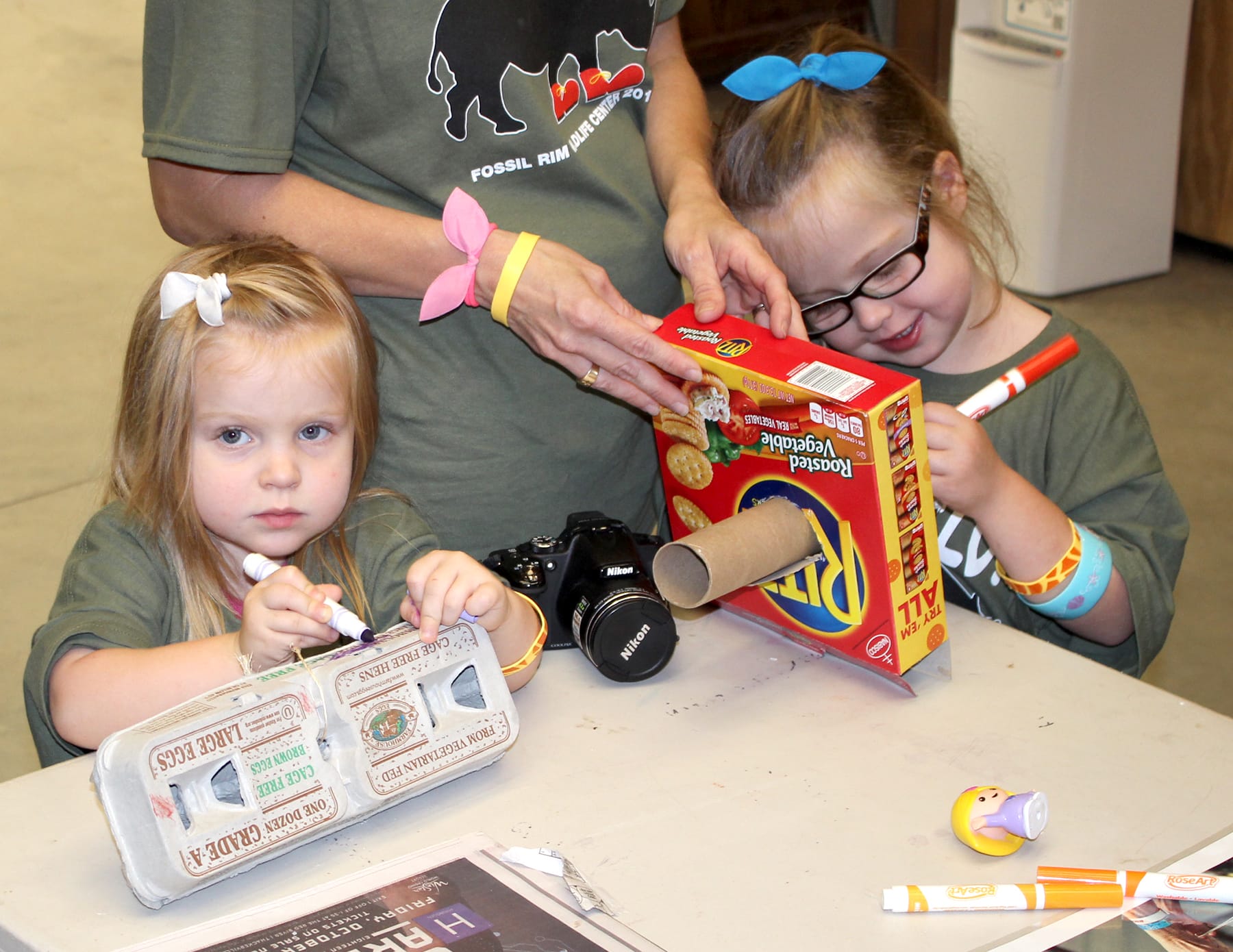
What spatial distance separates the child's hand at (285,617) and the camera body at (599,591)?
214 millimetres

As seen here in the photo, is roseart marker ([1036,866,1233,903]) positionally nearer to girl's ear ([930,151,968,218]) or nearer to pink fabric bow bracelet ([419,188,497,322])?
pink fabric bow bracelet ([419,188,497,322])

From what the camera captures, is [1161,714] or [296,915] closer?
[296,915]

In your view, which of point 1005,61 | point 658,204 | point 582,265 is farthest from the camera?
point 1005,61

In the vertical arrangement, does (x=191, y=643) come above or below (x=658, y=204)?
below

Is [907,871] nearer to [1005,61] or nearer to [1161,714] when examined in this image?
[1161,714]

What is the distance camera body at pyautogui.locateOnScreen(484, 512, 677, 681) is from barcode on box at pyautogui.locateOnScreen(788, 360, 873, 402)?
0.23 meters

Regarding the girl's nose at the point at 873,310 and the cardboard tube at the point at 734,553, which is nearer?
the cardboard tube at the point at 734,553

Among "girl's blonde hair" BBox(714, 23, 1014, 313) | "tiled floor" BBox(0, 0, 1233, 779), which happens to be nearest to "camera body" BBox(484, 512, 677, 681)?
"girl's blonde hair" BBox(714, 23, 1014, 313)

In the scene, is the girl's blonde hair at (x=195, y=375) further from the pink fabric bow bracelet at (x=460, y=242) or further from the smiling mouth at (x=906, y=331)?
the smiling mouth at (x=906, y=331)

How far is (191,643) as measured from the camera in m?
1.09

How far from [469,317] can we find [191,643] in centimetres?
40

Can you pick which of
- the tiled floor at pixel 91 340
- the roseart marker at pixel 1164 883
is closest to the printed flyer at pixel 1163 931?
the roseart marker at pixel 1164 883

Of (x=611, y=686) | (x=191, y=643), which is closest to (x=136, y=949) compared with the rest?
(x=191, y=643)

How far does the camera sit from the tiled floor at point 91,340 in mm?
2676
